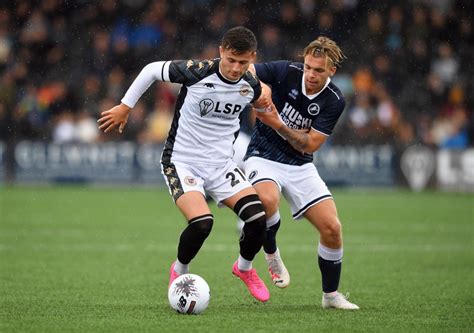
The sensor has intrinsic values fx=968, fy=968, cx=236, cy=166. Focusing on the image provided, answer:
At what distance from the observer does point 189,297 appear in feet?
23.4

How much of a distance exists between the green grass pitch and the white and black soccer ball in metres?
Result: 0.09

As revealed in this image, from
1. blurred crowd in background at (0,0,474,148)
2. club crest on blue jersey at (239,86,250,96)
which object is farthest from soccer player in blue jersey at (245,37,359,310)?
blurred crowd in background at (0,0,474,148)

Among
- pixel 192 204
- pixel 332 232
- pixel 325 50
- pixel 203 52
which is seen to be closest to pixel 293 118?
pixel 325 50

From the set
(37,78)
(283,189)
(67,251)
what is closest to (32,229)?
(67,251)

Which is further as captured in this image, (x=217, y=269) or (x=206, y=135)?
(x=217, y=269)

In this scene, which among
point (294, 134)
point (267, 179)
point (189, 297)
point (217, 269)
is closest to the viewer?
point (189, 297)

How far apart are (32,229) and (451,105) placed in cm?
1273

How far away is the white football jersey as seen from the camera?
7477 mm

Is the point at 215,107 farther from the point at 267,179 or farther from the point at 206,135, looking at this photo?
the point at 267,179

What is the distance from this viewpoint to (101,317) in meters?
6.89

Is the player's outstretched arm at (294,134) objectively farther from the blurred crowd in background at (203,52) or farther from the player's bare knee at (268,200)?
the blurred crowd in background at (203,52)

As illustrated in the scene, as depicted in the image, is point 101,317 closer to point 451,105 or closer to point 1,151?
point 1,151

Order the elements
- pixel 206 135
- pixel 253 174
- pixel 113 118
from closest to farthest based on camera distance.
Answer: pixel 113 118, pixel 206 135, pixel 253 174

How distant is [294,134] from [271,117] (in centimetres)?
28
